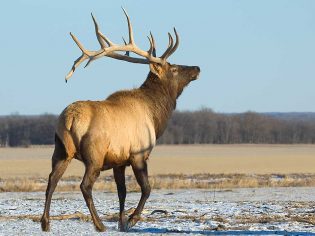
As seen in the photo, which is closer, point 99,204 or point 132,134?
point 132,134

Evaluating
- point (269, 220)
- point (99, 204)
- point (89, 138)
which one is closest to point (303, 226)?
point (269, 220)

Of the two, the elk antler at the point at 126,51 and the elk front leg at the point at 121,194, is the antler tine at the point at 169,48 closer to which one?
the elk antler at the point at 126,51

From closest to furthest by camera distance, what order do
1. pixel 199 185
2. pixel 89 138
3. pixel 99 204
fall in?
pixel 89 138 → pixel 99 204 → pixel 199 185

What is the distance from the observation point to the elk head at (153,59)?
1402 cm

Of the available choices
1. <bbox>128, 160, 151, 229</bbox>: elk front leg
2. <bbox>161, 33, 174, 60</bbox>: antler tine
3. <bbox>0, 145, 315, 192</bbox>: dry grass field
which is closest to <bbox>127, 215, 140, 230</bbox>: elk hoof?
<bbox>128, 160, 151, 229</bbox>: elk front leg

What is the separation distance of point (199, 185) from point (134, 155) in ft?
62.7

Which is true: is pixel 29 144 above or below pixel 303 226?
below

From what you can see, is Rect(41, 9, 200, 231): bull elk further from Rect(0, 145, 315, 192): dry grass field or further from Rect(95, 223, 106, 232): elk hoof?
Rect(0, 145, 315, 192): dry grass field

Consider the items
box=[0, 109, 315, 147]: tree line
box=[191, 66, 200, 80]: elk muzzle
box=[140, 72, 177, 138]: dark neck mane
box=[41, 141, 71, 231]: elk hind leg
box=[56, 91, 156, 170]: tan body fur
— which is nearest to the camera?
box=[56, 91, 156, 170]: tan body fur

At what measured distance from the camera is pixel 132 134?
42.9 ft

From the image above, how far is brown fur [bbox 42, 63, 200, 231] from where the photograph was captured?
12484mm

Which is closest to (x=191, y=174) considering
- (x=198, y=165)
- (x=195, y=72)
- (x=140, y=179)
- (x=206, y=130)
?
(x=198, y=165)

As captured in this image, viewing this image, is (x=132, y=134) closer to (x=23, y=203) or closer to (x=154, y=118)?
(x=154, y=118)

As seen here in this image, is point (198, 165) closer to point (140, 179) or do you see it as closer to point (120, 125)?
point (140, 179)
